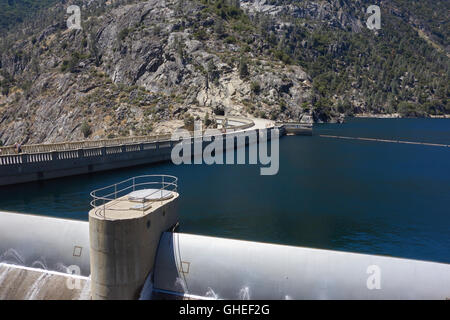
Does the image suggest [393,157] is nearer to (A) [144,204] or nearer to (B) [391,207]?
(B) [391,207]

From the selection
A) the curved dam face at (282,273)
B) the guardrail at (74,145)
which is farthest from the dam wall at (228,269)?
the guardrail at (74,145)

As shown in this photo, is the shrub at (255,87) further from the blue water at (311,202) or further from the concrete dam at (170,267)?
the concrete dam at (170,267)

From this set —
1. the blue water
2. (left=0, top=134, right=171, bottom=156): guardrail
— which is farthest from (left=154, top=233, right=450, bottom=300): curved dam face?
(left=0, top=134, right=171, bottom=156): guardrail

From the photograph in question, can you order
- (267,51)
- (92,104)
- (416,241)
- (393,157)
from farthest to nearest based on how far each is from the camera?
(267,51)
(92,104)
(393,157)
(416,241)

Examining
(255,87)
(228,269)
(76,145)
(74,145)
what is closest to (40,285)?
(228,269)
